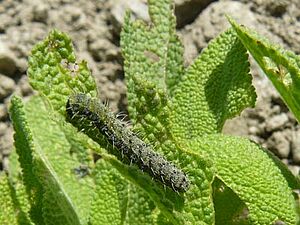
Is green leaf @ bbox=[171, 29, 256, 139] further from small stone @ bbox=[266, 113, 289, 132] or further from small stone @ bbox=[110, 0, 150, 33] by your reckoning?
small stone @ bbox=[110, 0, 150, 33]

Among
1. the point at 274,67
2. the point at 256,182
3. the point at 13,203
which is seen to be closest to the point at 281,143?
the point at 256,182

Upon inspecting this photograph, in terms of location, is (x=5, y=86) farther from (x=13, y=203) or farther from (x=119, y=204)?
(x=119, y=204)

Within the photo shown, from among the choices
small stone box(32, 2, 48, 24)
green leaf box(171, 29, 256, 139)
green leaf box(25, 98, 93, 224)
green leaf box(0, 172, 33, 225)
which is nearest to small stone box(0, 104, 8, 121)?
green leaf box(25, 98, 93, 224)

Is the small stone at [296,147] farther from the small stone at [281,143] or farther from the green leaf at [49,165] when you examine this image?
the green leaf at [49,165]

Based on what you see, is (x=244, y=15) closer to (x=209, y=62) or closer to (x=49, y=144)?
(x=209, y=62)

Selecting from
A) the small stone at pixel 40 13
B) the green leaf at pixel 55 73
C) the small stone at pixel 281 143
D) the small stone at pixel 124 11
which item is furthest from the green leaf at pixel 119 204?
the small stone at pixel 40 13
